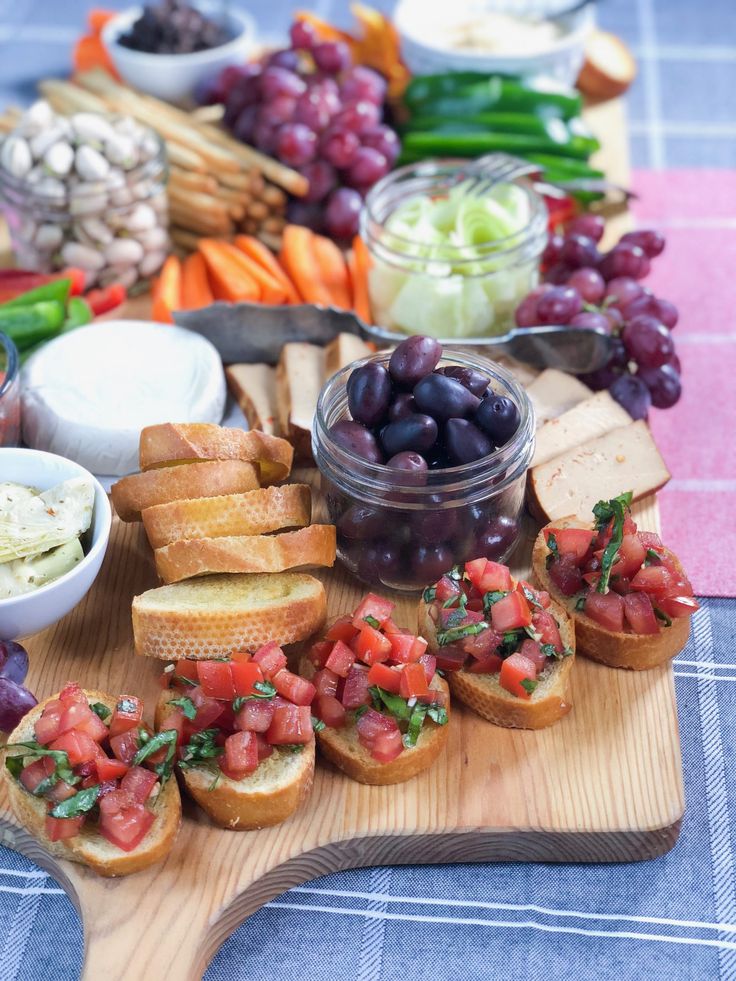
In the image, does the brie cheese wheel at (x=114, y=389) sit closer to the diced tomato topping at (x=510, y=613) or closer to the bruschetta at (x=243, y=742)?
the bruschetta at (x=243, y=742)

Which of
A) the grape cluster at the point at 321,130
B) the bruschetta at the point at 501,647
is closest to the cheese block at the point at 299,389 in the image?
the bruschetta at the point at 501,647

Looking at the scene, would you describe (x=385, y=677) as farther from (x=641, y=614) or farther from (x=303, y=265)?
(x=303, y=265)

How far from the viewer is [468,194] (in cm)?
331

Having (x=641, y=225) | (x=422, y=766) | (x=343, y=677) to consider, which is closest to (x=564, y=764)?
(x=422, y=766)

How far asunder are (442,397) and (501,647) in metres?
0.53

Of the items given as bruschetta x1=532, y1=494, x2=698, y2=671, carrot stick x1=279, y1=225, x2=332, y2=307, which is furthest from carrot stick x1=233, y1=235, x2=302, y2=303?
bruschetta x1=532, y1=494, x2=698, y2=671

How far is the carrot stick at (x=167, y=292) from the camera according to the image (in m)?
3.27

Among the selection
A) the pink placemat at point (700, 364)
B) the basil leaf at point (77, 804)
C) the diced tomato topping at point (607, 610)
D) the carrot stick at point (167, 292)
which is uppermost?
the diced tomato topping at point (607, 610)

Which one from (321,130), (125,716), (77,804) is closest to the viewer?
(77,804)

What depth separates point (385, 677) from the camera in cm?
211

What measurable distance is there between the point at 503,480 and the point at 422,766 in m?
0.64

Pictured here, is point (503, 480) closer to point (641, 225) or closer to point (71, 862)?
point (71, 862)

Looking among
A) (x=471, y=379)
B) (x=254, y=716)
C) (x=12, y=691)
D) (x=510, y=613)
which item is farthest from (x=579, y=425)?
(x=12, y=691)

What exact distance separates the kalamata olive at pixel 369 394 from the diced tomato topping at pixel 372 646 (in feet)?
1.63
